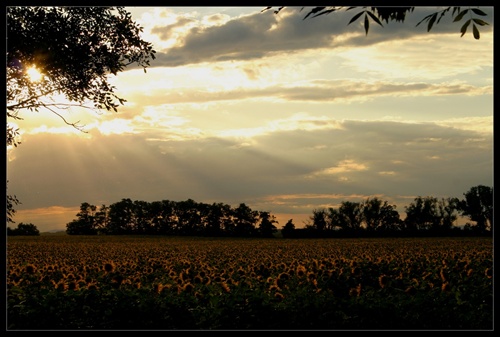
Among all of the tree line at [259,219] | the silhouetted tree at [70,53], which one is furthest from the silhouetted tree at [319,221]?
the silhouetted tree at [70,53]

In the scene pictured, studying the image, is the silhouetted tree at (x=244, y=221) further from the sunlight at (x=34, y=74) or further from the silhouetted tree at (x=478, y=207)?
the sunlight at (x=34, y=74)

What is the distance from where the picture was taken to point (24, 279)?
15141mm

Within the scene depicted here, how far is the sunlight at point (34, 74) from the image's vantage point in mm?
15305

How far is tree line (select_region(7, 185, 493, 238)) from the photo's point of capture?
63.2m

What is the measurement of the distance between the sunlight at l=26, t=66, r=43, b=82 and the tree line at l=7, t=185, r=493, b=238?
48571 millimetres

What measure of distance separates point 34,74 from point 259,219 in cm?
5422

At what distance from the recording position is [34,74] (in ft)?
50.8

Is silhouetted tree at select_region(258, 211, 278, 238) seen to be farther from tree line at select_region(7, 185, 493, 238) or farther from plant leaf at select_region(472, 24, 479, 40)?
plant leaf at select_region(472, 24, 479, 40)

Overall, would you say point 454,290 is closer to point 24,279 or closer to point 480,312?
point 480,312

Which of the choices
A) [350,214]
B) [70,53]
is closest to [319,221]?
[350,214]

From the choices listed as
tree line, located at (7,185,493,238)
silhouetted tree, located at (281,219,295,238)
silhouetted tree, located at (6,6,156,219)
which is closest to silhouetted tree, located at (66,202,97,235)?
tree line, located at (7,185,493,238)

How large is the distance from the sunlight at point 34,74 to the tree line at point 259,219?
4857 cm
